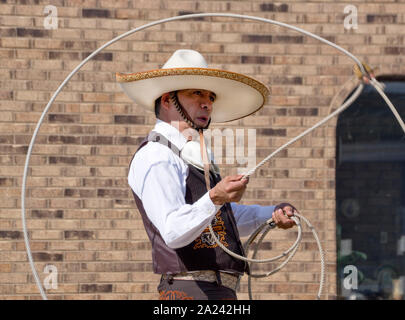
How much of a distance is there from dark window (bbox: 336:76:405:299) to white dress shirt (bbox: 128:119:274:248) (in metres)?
2.92

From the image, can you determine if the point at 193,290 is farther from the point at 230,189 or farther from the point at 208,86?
the point at 208,86

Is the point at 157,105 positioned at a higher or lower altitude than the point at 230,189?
higher

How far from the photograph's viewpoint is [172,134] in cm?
345

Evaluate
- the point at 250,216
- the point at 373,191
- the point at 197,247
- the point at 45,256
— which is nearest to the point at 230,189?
the point at 197,247

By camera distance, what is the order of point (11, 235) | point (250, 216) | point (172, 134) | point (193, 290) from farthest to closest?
point (11, 235) < point (250, 216) < point (172, 134) < point (193, 290)

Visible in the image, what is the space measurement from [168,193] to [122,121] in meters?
2.67

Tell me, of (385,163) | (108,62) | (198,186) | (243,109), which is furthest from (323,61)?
(198,186)

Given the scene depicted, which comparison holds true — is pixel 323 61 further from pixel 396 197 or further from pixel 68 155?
pixel 68 155

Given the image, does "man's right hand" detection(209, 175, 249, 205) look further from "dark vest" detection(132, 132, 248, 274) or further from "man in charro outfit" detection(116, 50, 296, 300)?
"dark vest" detection(132, 132, 248, 274)

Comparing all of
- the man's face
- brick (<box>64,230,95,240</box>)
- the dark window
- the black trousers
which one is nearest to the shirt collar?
the man's face

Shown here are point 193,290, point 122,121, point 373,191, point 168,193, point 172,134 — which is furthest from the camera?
point 373,191

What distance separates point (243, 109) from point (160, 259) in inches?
40.8

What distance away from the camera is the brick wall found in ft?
18.7

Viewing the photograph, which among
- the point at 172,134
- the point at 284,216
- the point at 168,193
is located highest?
the point at 172,134
